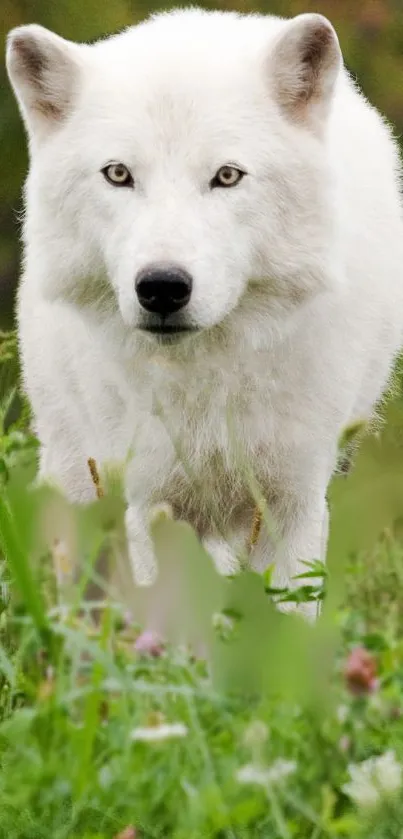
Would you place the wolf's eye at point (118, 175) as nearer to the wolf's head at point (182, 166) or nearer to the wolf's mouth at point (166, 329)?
the wolf's head at point (182, 166)

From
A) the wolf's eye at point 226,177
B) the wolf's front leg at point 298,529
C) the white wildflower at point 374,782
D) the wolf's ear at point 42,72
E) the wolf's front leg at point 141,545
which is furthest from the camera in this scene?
the wolf's front leg at point 298,529

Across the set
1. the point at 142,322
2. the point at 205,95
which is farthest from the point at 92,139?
the point at 142,322

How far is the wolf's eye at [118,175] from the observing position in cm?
331

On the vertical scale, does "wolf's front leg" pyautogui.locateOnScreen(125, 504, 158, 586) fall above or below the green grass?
below

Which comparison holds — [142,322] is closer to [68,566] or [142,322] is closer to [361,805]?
[68,566]

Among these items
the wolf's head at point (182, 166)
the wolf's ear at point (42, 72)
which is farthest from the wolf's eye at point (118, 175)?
the wolf's ear at point (42, 72)

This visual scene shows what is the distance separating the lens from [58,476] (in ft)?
14.9

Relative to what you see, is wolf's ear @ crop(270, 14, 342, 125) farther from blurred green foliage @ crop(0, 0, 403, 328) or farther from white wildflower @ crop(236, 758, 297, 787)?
blurred green foliage @ crop(0, 0, 403, 328)

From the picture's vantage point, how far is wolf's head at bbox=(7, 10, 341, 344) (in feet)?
10.4

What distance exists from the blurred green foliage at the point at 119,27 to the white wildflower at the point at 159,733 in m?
7.38

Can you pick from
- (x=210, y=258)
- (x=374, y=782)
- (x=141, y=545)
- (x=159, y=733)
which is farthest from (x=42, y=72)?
(x=374, y=782)

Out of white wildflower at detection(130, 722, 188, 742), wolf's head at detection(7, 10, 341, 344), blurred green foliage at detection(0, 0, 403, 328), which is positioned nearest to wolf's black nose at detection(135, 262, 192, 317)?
wolf's head at detection(7, 10, 341, 344)

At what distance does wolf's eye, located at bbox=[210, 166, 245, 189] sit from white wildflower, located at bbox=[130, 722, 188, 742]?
1.81 meters

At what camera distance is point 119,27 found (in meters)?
9.30
